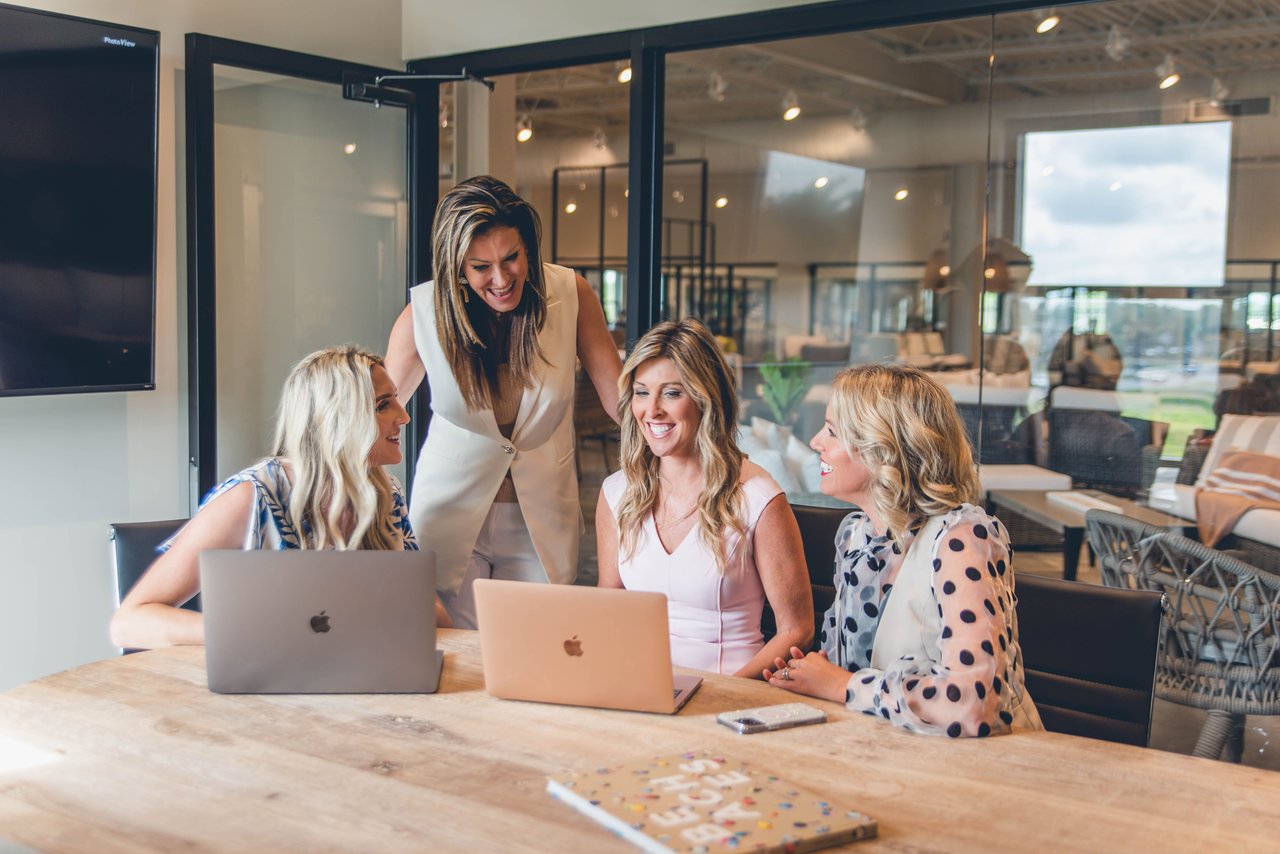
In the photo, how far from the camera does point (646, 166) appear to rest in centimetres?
398

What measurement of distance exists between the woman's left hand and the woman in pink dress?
0.35 metres

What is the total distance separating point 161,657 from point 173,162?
203 cm

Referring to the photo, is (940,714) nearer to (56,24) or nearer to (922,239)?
(56,24)

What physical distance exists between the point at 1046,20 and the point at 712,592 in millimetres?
2450

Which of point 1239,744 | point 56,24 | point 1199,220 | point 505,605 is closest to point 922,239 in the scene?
point 1199,220

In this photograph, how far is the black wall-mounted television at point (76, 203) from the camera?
3.23 metres

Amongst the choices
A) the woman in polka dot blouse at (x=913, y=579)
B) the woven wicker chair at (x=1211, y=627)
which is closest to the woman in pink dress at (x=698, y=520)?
the woman in polka dot blouse at (x=913, y=579)

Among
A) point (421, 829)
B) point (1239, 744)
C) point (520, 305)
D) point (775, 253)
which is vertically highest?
point (775, 253)

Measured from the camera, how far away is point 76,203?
3367mm

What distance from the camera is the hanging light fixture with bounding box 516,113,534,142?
473 centimetres

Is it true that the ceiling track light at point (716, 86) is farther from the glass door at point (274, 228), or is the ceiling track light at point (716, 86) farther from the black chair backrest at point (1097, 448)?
the black chair backrest at point (1097, 448)

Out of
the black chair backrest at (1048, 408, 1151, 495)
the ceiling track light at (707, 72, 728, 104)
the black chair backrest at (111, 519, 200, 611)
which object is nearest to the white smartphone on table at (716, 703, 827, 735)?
the black chair backrest at (111, 519, 200, 611)

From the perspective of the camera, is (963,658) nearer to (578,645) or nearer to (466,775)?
(578,645)

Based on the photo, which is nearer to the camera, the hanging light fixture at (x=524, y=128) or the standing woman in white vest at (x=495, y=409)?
the standing woman in white vest at (x=495, y=409)
